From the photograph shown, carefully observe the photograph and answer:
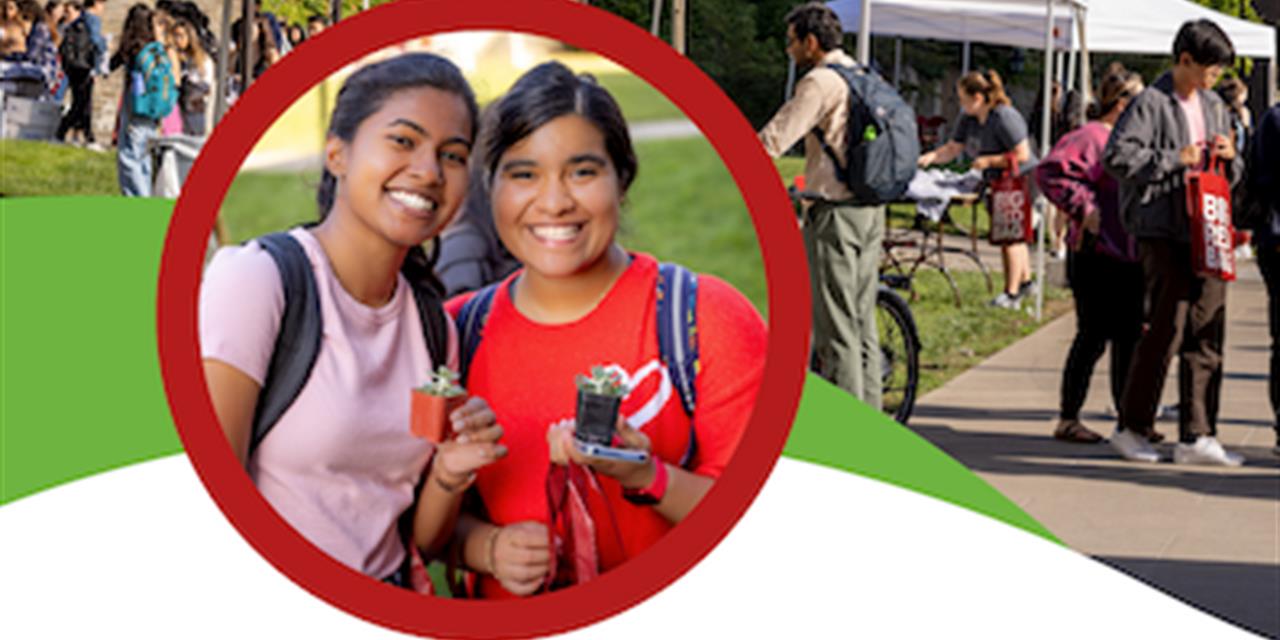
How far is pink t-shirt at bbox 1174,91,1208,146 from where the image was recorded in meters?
8.52

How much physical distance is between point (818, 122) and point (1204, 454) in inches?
100

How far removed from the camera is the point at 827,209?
8.10 meters

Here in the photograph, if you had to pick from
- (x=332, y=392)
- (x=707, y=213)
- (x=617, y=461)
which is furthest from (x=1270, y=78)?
(x=332, y=392)

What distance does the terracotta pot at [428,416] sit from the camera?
3047 mm

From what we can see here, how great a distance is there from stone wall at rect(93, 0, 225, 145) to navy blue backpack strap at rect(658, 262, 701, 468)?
19.7m

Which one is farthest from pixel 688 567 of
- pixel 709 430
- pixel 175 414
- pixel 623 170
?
pixel 175 414

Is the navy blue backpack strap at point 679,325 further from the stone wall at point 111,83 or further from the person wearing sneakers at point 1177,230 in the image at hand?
the stone wall at point 111,83

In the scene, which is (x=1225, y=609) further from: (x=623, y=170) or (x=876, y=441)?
(x=623, y=170)

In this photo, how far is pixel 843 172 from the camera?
26.2 ft

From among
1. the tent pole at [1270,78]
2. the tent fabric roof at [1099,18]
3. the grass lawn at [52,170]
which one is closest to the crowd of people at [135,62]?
the grass lawn at [52,170]

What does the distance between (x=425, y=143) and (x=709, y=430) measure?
705mm

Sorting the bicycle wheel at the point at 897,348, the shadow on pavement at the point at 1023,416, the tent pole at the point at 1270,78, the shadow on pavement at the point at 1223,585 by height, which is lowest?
the shadow on pavement at the point at 1023,416

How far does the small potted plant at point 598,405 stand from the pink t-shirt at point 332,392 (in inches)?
9.0

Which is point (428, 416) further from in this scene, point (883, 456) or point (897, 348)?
point (897, 348)
